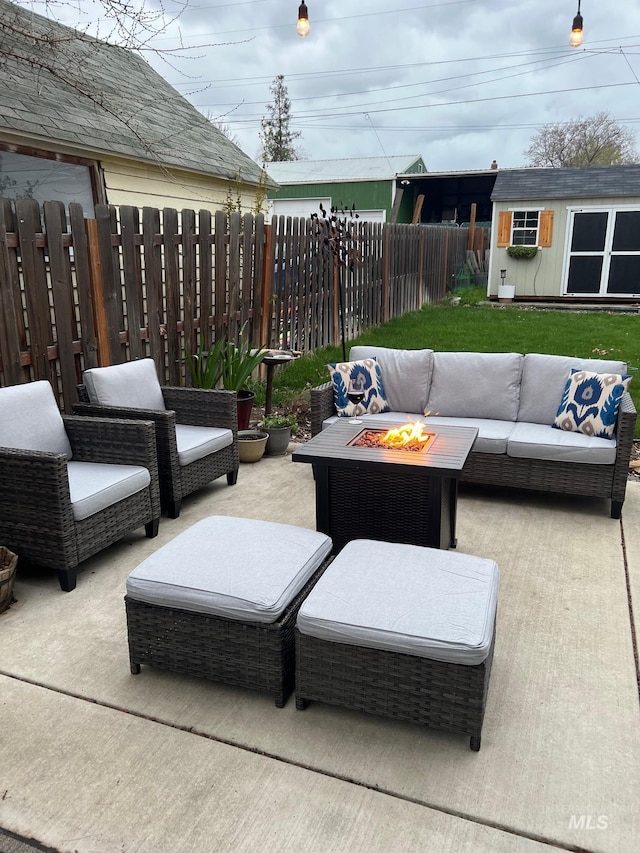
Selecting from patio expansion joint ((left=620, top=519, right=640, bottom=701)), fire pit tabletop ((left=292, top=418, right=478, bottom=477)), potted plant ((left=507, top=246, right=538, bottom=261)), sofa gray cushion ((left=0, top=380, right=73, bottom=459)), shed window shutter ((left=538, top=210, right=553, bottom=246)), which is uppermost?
shed window shutter ((left=538, top=210, right=553, bottom=246))

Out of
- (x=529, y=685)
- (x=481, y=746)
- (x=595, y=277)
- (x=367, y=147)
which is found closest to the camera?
(x=481, y=746)

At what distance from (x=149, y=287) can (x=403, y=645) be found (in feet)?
12.2

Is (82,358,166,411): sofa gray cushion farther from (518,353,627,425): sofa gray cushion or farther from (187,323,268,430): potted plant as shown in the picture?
(518,353,627,425): sofa gray cushion

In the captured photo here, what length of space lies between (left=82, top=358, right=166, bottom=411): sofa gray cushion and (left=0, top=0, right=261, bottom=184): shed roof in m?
1.62

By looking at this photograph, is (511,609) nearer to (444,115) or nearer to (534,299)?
(534,299)

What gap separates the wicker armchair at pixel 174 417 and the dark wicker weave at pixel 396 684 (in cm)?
195

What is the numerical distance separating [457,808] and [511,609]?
3.85 feet

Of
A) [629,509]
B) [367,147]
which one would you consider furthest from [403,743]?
[367,147]

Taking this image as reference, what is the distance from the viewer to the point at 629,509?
13.0 ft

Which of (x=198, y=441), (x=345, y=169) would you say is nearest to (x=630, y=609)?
(x=198, y=441)

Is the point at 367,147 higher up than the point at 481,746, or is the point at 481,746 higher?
the point at 367,147

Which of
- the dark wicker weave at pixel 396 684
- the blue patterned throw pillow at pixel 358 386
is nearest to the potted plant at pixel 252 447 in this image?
the blue patterned throw pillow at pixel 358 386

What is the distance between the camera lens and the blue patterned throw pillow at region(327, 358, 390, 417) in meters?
4.60

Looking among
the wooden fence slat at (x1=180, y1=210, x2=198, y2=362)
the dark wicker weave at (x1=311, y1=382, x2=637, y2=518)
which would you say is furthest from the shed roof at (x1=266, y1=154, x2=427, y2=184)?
the dark wicker weave at (x1=311, y1=382, x2=637, y2=518)
